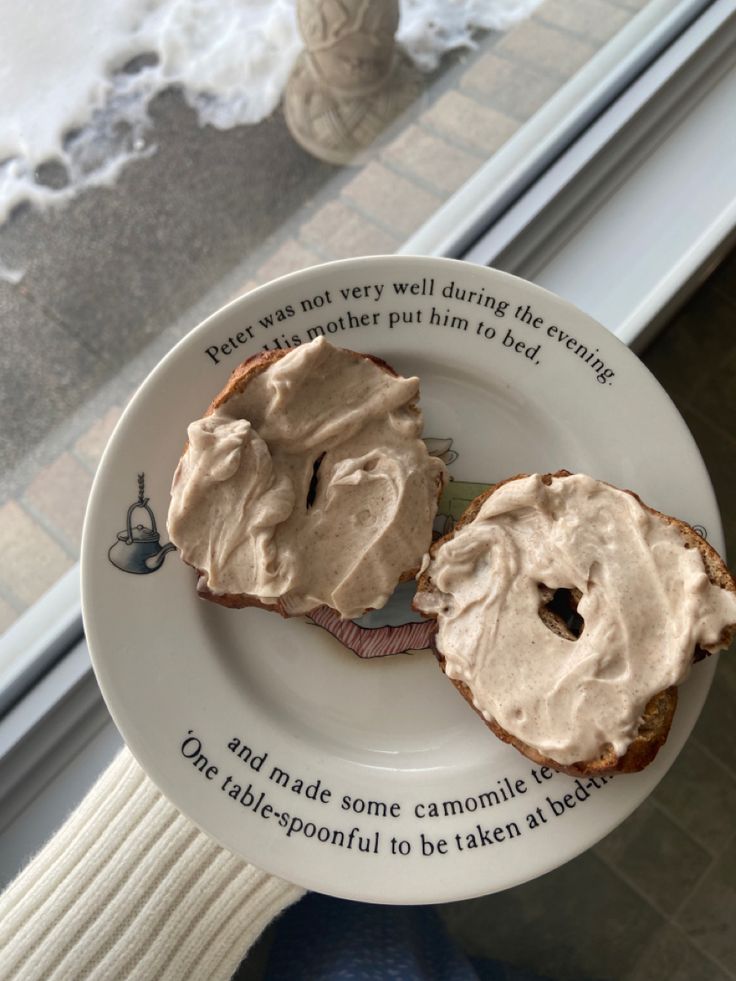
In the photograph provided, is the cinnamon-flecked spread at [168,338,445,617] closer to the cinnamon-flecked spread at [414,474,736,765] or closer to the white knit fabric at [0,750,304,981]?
the cinnamon-flecked spread at [414,474,736,765]

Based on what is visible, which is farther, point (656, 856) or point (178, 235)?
point (656, 856)

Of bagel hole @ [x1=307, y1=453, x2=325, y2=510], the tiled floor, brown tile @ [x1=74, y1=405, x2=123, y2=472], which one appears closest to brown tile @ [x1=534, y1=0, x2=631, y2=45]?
the tiled floor

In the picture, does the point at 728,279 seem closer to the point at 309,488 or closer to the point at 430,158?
the point at 430,158

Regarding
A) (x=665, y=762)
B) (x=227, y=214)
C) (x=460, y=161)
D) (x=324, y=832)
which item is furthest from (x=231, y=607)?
(x=460, y=161)

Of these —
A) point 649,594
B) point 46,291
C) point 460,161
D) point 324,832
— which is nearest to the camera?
point 649,594

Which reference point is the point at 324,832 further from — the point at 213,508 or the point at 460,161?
the point at 460,161

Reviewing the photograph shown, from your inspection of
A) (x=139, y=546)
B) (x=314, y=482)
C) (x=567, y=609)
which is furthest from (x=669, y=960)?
(x=139, y=546)

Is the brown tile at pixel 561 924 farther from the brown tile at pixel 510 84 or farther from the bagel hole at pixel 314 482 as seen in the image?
the brown tile at pixel 510 84
